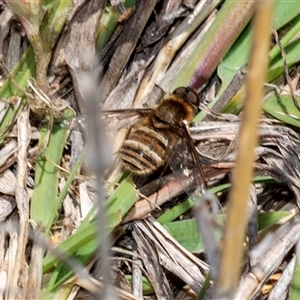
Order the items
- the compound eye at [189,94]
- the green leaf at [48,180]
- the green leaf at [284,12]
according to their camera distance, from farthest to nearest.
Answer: the green leaf at [284,12] < the compound eye at [189,94] < the green leaf at [48,180]

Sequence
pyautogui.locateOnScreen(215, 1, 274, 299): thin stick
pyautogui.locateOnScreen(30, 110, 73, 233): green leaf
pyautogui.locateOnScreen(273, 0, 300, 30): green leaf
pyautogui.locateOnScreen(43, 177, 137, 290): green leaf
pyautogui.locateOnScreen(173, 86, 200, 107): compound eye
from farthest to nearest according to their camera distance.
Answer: pyautogui.locateOnScreen(273, 0, 300, 30): green leaf < pyautogui.locateOnScreen(173, 86, 200, 107): compound eye < pyautogui.locateOnScreen(30, 110, 73, 233): green leaf < pyautogui.locateOnScreen(43, 177, 137, 290): green leaf < pyautogui.locateOnScreen(215, 1, 274, 299): thin stick

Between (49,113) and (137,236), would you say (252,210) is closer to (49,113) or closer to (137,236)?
(137,236)

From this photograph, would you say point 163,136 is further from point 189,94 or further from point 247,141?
point 247,141

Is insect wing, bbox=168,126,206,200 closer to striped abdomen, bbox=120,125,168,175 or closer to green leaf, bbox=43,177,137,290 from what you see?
striped abdomen, bbox=120,125,168,175

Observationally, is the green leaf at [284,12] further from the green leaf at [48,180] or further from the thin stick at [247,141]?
the thin stick at [247,141]

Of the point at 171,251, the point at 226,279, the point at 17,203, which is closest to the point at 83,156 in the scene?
the point at 17,203

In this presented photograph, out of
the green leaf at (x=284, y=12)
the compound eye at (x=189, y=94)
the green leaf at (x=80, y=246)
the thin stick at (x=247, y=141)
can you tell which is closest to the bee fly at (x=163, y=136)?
the compound eye at (x=189, y=94)

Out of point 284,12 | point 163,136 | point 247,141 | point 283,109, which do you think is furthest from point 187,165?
point 247,141

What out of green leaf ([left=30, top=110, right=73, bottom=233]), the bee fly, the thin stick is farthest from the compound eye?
the thin stick
